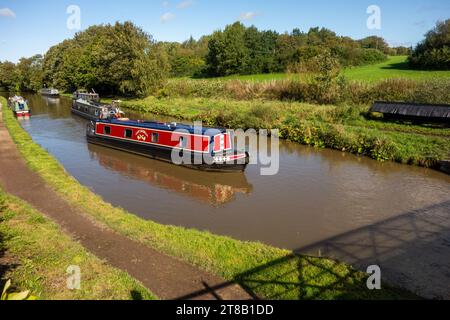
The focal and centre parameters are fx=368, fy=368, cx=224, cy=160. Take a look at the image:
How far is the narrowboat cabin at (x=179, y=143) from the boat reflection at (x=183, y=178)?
0.32 m

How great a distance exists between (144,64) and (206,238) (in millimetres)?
32026

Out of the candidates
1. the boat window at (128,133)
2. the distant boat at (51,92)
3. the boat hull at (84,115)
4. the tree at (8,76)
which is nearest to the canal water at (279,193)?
the boat window at (128,133)

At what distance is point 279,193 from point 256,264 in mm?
6060

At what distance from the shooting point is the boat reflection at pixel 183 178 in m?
13.7

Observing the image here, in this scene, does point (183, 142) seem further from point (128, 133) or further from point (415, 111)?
point (415, 111)

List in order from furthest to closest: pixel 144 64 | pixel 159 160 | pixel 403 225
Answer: pixel 144 64, pixel 159 160, pixel 403 225

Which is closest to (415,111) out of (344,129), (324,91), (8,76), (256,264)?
(344,129)

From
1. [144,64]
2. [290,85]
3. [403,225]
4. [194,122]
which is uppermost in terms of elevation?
[144,64]

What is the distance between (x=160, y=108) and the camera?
3303cm

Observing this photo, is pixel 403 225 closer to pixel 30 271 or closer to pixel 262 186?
pixel 262 186

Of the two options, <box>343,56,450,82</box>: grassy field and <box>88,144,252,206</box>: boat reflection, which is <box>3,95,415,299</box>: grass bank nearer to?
<box>88,144,252,206</box>: boat reflection

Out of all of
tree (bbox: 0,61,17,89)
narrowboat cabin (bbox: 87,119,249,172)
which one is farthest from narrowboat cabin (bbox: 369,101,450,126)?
tree (bbox: 0,61,17,89)

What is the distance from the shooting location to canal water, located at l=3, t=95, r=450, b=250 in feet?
35.1

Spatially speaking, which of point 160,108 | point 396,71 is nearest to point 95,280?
point 160,108
